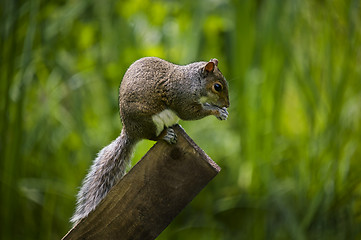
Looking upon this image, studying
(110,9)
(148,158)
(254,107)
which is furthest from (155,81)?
(110,9)

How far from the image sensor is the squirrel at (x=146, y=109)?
98 cm

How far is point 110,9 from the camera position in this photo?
224cm

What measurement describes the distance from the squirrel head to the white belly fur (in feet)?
0.31

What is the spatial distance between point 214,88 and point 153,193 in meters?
0.30

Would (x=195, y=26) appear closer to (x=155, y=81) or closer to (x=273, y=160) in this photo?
(x=273, y=160)

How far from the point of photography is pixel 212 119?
242 cm

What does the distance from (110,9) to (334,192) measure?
1.29 meters

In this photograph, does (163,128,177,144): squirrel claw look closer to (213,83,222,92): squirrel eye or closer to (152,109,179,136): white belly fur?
(152,109,179,136): white belly fur

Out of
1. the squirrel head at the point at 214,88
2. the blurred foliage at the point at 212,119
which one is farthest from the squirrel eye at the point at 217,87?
the blurred foliage at the point at 212,119

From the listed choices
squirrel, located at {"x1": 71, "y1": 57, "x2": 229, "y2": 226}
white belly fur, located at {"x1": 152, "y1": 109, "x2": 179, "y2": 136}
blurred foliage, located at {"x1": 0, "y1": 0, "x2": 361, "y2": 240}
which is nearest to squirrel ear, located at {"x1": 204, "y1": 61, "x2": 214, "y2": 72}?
squirrel, located at {"x1": 71, "y1": 57, "x2": 229, "y2": 226}

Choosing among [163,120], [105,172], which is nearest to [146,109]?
[163,120]

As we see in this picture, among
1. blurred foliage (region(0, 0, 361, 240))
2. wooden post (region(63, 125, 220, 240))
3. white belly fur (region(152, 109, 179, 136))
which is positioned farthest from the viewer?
blurred foliage (region(0, 0, 361, 240))

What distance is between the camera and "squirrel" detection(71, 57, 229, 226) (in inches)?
38.7

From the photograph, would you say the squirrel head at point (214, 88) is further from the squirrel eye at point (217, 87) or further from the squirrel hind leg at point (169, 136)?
the squirrel hind leg at point (169, 136)
